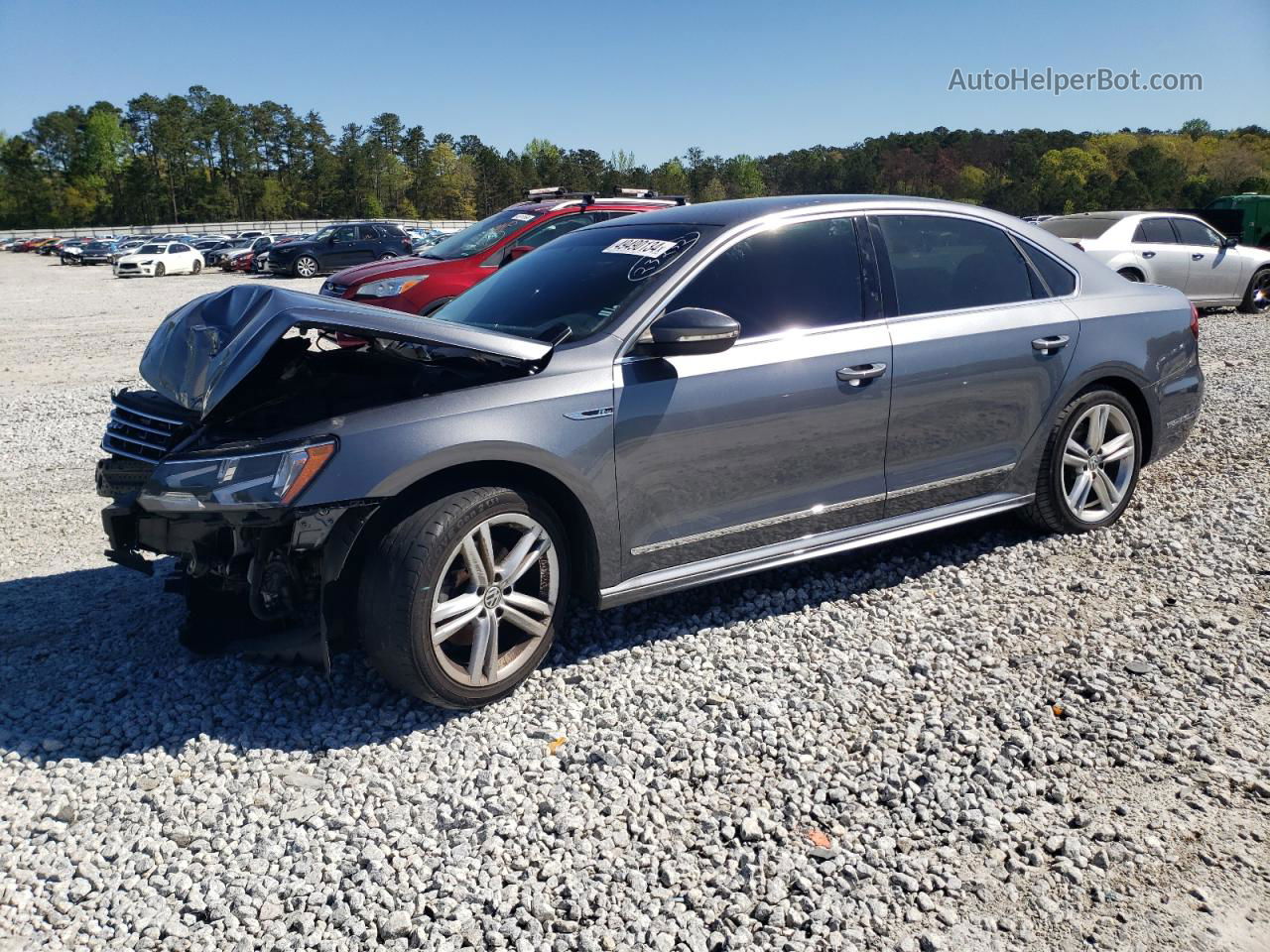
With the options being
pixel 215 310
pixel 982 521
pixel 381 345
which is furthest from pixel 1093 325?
pixel 215 310

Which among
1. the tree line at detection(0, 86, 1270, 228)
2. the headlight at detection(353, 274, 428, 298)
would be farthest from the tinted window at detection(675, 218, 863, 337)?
the tree line at detection(0, 86, 1270, 228)

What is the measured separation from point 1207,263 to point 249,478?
1529 centimetres

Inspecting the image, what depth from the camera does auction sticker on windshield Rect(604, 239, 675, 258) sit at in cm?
416

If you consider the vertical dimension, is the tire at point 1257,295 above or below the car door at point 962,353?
below

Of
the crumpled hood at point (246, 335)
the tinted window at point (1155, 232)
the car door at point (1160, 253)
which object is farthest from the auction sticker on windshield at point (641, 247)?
the tinted window at point (1155, 232)

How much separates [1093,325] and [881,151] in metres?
116

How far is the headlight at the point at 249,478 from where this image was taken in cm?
318

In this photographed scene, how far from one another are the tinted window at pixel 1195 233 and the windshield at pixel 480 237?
9381mm

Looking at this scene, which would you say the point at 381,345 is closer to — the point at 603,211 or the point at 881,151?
the point at 603,211

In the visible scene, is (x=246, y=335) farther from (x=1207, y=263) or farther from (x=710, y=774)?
(x=1207, y=263)

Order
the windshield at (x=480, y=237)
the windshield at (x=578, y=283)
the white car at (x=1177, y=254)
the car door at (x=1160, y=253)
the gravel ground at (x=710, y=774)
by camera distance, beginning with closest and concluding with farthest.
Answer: the gravel ground at (x=710, y=774) → the windshield at (x=578, y=283) → the windshield at (x=480, y=237) → the white car at (x=1177, y=254) → the car door at (x=1160, y=253)

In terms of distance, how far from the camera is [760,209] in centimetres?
432

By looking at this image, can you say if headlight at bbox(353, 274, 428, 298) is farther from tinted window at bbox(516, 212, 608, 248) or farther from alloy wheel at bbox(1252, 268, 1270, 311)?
alloy wheel at bbox(1252, 268, 1270, 311)

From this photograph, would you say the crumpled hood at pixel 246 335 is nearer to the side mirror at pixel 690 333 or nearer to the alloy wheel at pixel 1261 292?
the side mirror at pixel 690 333
